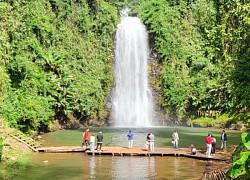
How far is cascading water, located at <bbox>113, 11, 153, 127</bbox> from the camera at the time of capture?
4603 cm

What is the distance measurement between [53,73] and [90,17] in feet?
41.3

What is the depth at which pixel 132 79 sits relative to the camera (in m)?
48.1

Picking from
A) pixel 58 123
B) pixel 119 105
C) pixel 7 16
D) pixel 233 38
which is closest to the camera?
pixel 233 38

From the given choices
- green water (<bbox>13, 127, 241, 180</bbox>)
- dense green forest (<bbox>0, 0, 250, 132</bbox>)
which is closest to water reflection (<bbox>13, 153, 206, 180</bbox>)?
green water (<bbox>13, 127, 241, 180</bbox>)

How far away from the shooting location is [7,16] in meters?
27.2

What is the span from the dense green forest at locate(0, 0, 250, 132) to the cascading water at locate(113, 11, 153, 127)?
1.21 m

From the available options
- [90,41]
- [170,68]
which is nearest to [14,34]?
[90,41]

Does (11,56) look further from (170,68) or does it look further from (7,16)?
(170,68)

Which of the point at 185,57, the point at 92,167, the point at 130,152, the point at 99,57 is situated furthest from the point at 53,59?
the point at 92,167

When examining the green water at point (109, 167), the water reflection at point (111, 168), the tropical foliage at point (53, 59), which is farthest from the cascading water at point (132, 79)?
the water reflection at point (111, 168)

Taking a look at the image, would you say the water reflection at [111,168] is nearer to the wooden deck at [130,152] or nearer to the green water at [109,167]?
the green water at [109,167]

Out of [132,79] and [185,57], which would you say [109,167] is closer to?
[132,79]

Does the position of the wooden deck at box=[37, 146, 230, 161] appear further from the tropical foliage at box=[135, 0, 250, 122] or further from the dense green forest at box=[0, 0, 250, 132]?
the tropical foliage at box=[135, 0, 250, 122]

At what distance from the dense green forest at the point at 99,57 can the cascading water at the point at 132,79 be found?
121 cm
